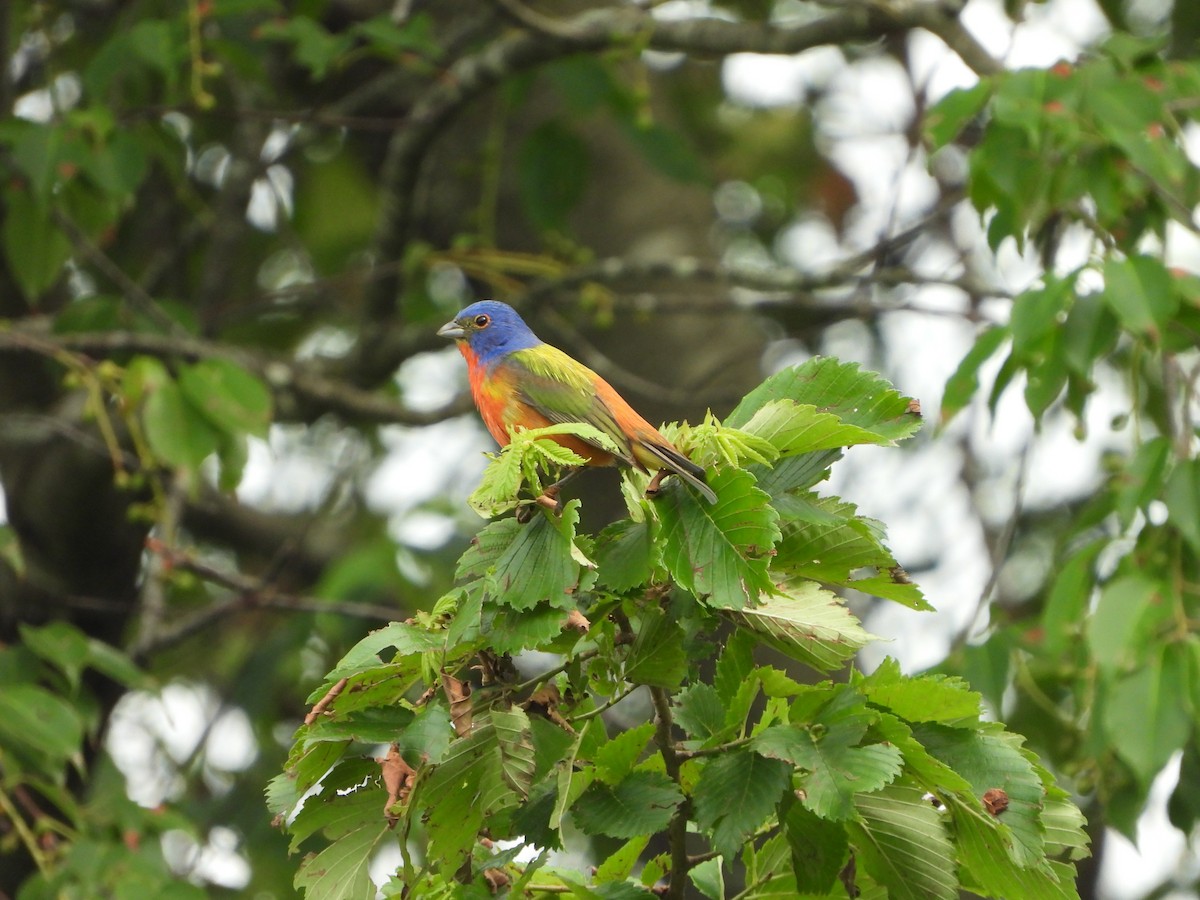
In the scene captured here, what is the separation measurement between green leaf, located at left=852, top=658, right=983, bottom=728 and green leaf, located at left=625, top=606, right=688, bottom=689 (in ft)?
0.96

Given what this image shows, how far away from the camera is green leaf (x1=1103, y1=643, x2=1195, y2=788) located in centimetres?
363

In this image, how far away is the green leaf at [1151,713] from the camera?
11.9 feet

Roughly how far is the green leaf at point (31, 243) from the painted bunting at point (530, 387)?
67.9 inches

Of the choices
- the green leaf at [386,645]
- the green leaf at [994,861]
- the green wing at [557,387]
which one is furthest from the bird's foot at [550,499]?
the green wing at [557,387]

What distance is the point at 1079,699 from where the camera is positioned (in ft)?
16.4

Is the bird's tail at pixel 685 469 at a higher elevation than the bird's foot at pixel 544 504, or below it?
higher

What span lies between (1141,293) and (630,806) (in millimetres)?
2324

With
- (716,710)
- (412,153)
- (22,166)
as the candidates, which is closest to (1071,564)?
(716,710)

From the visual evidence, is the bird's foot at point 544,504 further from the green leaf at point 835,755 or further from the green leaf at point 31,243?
the green leaf at point 31,243

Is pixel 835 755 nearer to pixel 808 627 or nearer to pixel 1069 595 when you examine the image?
pixel 808 627

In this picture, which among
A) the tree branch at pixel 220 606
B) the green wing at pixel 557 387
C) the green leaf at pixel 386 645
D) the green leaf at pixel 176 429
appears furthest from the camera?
the tree branch at pixel 220 606

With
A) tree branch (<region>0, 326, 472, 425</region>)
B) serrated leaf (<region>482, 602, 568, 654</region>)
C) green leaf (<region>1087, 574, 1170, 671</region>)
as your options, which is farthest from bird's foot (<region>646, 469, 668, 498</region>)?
tree branch (<region>0, 326, 472, 425</region>)

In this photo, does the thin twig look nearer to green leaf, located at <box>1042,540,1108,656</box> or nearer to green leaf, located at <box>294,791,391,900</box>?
green leaf, located at <box>294,791,391,900</box>

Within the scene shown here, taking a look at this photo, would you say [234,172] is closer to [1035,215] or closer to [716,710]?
[1035,215]
